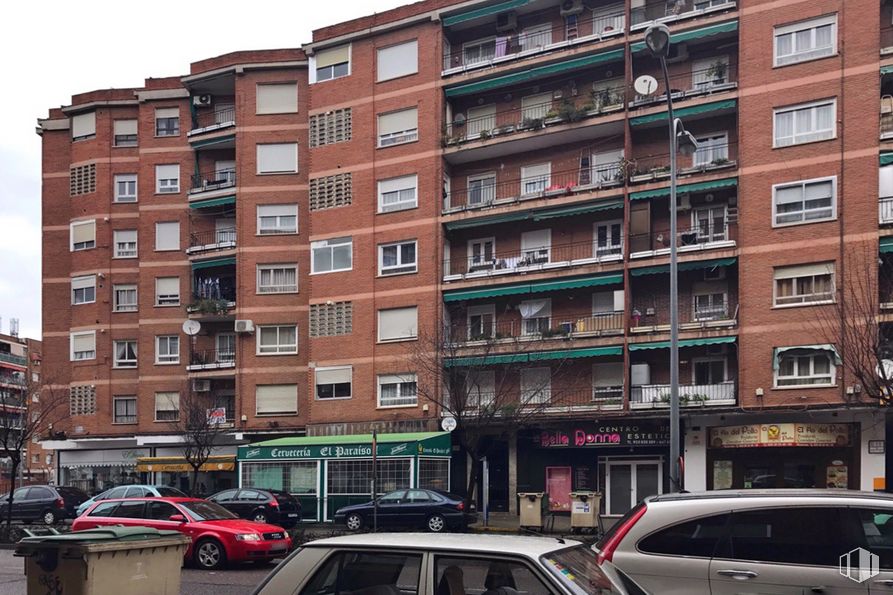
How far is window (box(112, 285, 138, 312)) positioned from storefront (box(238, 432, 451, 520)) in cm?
1652

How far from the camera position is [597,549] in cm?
720

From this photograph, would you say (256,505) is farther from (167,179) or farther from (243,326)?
(167,179)

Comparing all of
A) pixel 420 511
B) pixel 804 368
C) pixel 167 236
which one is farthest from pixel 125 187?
pixel 804 368

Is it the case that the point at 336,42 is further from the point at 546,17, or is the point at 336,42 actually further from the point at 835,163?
the point at 835,163

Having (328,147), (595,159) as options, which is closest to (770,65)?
(595,159)

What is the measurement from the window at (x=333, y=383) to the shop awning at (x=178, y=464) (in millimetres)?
5545

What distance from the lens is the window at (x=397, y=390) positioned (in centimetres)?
3294

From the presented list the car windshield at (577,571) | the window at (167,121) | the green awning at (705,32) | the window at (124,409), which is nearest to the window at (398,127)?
the green awning at (705,32)

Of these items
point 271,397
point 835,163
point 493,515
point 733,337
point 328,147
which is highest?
point 328,147

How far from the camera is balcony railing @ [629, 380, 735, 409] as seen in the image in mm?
27484

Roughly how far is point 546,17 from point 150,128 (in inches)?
816

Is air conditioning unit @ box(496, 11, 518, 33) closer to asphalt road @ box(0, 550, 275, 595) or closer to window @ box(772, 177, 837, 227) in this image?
window @ box(772, 177, 837, 227)

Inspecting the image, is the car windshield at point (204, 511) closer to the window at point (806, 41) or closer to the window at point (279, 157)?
the window at point (806, 41)

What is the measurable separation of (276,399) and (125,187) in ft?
47.4
